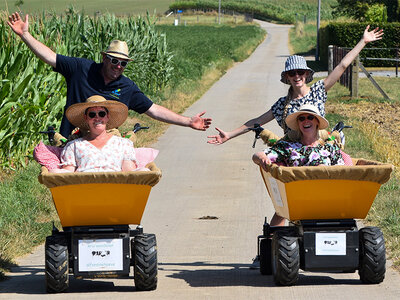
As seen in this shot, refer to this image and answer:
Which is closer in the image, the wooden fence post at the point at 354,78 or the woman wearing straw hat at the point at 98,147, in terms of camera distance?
the woman wearing straw hat at the point at 98,147

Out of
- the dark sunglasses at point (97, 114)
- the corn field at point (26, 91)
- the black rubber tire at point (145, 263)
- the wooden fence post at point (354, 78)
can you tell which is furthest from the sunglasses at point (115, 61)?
the wooden fence post at point (354, 78)

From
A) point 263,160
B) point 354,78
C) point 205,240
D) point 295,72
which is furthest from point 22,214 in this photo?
point 354,78

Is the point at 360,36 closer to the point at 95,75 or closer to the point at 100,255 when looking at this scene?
the point at 95,75

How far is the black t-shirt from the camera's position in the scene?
8.18 m

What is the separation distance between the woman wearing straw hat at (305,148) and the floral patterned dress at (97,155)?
43.0 inches

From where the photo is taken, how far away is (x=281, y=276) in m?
7.27

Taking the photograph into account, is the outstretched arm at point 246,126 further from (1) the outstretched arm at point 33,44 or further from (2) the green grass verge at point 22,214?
(2) the green grass verge at point 22,214

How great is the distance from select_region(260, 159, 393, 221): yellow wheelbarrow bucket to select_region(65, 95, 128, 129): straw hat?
1358 mm

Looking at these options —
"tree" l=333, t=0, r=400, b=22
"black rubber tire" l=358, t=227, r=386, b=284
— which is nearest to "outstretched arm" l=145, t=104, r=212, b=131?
"black rubber tire" l=358, t=227, r=386, b=284

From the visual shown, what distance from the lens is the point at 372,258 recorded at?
724 cm

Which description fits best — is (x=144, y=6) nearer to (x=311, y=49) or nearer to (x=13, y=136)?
(x=311, y=49)

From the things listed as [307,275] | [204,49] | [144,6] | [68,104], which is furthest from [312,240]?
[144,6]

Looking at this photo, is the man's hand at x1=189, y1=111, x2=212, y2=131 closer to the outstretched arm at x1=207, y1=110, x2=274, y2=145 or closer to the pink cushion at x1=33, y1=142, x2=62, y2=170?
the outstretched arm at x1=207, y1=110, x2=274, y2=145

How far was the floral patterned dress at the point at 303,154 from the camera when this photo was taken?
7527 mm
